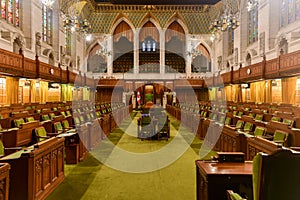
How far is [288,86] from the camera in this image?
14367 mm

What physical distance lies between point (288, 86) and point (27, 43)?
1561cm

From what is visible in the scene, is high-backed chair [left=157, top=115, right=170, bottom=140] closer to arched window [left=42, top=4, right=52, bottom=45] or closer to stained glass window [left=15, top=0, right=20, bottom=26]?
stained glass window [left=15, top=0, right=20, bottom=26]

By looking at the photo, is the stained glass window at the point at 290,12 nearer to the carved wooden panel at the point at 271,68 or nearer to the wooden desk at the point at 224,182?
the carved wooden panel at the point at 271,68

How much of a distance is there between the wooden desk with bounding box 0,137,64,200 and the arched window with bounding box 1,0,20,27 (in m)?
12.8

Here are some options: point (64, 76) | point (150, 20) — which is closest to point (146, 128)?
point (64, 76)

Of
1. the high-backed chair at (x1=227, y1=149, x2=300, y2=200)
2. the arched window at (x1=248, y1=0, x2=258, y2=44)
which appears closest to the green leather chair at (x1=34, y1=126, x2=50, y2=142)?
the high-backed chair at (x1=227, y1=149, x2=300, y2=200)

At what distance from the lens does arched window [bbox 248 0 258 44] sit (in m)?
20.1

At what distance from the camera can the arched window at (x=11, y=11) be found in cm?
1430

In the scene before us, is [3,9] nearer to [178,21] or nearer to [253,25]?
[253,25]

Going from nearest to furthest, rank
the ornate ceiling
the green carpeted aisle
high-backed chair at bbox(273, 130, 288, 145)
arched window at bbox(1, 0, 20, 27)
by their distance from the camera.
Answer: the green carpeted aisle
high-backed chair at bbox(273, 130, 288, 145)
arched window at bbox(1, 0, 20, 27)
the ornate ceiling

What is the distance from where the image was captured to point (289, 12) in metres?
15.4

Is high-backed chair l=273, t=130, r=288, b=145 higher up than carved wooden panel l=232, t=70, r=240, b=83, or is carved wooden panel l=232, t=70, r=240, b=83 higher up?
carved wooden panel l=232, t=70, r=240, b=83

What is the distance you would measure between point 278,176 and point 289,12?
1639cm

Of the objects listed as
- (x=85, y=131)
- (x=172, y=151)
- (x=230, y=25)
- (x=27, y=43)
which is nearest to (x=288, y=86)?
(x=230, y=25)
